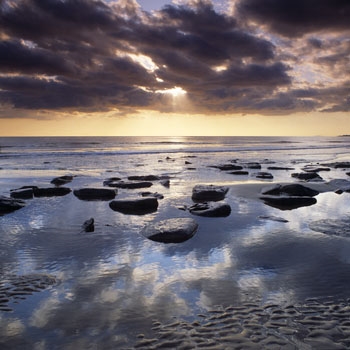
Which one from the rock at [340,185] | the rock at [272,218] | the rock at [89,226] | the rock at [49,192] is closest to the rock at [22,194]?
the rock at [49,192]

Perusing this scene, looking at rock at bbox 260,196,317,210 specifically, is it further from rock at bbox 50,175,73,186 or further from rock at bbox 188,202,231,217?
rock at bbox 50,175,73,186

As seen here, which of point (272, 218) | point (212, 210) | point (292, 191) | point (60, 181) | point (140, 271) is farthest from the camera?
point (60, 181)

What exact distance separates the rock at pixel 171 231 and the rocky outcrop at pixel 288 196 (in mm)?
3703

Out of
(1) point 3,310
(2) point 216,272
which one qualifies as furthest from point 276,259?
(1) point 3,310

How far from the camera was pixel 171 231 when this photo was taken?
19.2ft

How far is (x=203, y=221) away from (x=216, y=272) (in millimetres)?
2848

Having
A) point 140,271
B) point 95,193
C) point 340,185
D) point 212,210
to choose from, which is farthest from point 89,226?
point 340,185

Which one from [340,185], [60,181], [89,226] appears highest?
[340,185]

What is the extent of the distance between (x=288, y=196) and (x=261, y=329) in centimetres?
702

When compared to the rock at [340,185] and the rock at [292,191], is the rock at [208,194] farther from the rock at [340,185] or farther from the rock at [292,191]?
the rock at [340,185]

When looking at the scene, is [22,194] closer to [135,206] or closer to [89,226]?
[135,206]

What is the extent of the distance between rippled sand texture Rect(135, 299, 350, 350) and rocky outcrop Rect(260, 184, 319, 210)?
18.6 feet

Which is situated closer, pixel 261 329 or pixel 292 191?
pixel 261 329

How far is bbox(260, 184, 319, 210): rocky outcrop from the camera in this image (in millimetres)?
9031
